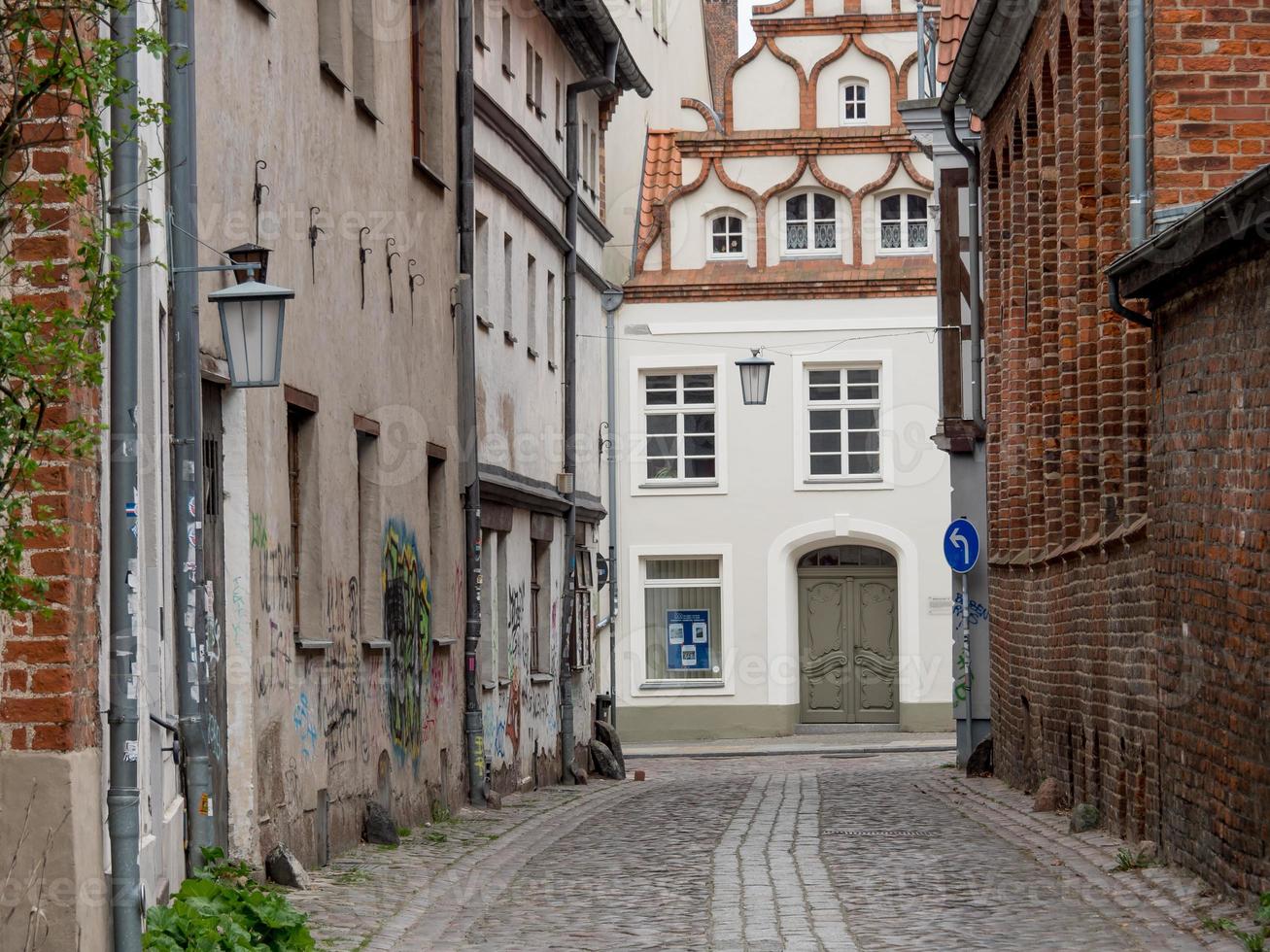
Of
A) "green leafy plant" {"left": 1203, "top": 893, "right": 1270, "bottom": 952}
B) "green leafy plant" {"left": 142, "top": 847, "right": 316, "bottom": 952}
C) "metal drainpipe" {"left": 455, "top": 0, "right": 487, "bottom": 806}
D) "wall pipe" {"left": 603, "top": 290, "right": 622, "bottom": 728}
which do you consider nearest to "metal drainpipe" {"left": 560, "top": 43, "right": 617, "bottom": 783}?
"metal drainpipe" {"left": 455, "top": 0, "right": 487, "bottom": 806}

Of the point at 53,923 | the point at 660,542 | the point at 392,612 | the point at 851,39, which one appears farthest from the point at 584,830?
the point at 851,39

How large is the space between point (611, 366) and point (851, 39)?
688cm

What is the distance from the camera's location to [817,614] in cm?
3528

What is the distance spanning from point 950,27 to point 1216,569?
1553 cm

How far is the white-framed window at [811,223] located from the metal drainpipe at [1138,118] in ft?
71.1

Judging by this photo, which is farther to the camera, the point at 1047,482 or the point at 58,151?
the point at 1047,482

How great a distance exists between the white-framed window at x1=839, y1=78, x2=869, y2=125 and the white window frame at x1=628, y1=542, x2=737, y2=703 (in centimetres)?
736

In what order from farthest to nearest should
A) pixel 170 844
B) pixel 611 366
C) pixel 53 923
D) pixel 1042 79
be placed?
1. pixel 611 366
2. pixel 1042 79
3. pixel 170 844
4. pixel 53 923

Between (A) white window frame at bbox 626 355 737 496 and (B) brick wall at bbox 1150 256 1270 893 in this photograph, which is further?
(A) white window frame at bbox 626 355 737 496

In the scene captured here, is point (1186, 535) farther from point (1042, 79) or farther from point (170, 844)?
point (1042, 79)

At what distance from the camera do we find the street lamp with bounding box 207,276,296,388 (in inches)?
424

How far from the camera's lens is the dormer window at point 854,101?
3616 centimetres

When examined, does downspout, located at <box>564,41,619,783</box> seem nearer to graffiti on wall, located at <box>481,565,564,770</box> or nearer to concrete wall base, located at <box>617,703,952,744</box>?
graffiti on wall, located at <box>481,565,564,770</box>

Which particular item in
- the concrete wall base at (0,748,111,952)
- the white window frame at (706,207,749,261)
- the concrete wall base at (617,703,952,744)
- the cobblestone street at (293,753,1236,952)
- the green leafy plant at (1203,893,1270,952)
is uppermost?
the white window frame at (706,207,749,261)
